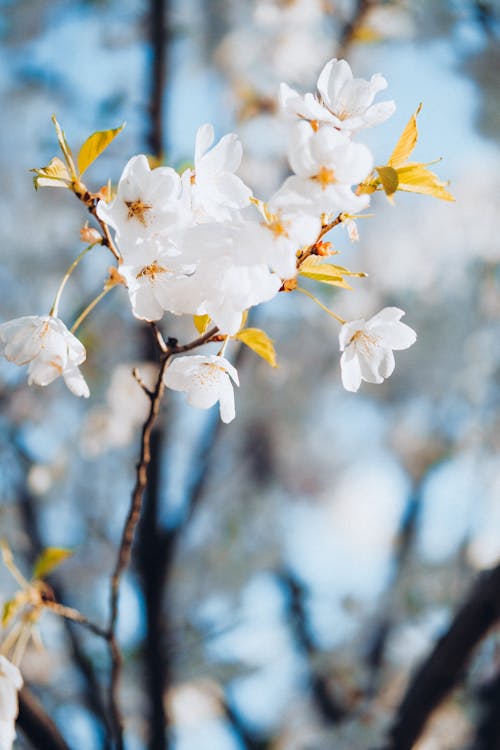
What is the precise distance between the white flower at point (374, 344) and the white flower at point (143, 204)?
0.79 ft

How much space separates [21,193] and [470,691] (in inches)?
123

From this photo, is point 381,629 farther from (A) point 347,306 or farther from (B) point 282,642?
(A) point 347,306

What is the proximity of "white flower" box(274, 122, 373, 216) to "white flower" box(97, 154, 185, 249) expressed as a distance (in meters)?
0.11

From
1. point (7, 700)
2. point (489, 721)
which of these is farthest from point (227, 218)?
point (489, 721)

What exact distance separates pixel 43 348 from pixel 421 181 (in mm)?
406

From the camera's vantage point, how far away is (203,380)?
656mm

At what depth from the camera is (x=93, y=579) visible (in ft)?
10.5

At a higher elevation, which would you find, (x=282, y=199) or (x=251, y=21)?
(x=282, y=199)

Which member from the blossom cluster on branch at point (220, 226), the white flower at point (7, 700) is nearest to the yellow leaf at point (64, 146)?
the blossom cluster on branch at point (220, 226)

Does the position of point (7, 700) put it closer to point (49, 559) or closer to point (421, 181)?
point (49, 559)

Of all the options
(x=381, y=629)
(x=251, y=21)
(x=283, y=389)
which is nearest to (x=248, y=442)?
(x=283, y=389)

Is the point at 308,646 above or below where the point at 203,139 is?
below

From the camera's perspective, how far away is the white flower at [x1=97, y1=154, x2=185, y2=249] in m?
0.52

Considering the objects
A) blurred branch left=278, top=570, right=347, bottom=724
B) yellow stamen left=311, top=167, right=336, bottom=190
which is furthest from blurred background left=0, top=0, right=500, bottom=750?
yellow stamen left=311, top=167, right=336, bottom=190
